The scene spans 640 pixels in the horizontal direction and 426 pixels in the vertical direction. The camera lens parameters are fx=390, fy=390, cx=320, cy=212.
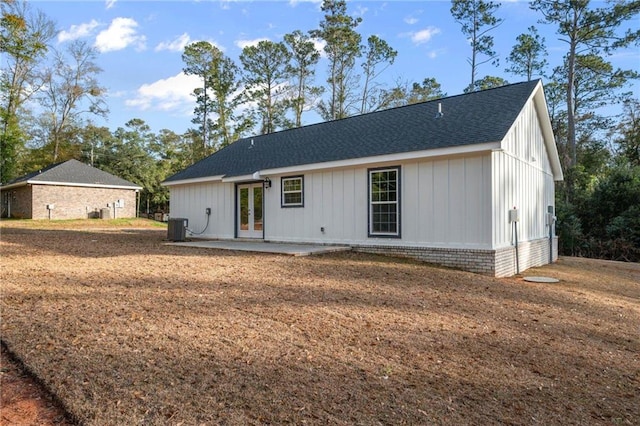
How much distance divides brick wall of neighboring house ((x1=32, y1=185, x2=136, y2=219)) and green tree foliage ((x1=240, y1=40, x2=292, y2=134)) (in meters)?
11.9

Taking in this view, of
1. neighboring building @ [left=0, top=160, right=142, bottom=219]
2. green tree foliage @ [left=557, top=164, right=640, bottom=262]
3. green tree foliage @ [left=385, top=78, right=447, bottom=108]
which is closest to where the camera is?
green tree foliage @ [left=557, top=164, right=640, bottom=262]

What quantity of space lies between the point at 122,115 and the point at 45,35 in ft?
59.7

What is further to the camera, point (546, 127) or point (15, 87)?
point (15, 87)

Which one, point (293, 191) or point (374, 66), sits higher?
point (374, 66)

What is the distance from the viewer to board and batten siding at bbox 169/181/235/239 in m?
13.7

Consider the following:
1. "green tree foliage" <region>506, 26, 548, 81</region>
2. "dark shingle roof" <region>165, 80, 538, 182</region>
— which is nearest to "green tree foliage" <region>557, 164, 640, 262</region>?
"dark shingle roof" <region>165, 80, 538, 182</region>

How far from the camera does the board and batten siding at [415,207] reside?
8531 millimetres

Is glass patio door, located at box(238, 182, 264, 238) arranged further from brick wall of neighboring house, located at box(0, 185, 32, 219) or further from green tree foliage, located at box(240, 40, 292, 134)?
brick wall of neighboring house, located at box(0, 185, 32, 219)

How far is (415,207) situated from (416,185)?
1.74 feet

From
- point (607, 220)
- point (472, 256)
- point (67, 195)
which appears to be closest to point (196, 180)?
point (472, 256)

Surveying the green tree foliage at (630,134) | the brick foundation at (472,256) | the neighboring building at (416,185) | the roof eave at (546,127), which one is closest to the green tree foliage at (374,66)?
the green tree foliage at (630,134)

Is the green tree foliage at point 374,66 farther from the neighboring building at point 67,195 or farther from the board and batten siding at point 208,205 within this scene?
the neighboring building at point 67,195

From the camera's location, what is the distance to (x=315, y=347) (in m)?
3.70

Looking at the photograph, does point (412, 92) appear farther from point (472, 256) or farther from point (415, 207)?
point (472, 256)
